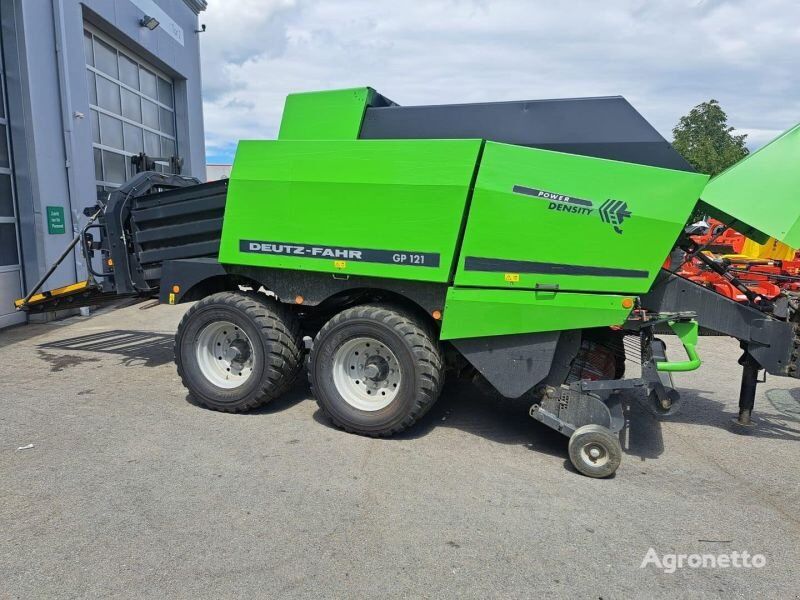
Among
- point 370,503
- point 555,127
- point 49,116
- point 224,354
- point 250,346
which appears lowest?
point 370,503

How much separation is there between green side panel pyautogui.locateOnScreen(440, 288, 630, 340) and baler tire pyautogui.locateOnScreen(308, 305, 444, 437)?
0.80 ft

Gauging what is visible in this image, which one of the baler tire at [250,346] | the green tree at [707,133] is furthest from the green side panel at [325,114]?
the green tree at [707,133]

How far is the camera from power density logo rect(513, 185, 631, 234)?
3.95 m

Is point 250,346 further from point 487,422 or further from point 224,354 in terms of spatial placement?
point 487,422

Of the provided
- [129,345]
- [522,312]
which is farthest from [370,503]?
[129,345]

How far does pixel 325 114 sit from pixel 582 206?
90.9 inches

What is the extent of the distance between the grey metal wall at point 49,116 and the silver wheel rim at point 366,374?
6.98 metres

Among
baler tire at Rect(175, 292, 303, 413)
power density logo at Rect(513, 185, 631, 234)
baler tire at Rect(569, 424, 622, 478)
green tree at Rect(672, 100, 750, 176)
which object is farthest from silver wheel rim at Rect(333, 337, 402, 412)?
green tree at Rect(672, 100, 750, 176)

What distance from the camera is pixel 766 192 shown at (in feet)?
13.4

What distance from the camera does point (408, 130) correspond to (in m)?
4.72

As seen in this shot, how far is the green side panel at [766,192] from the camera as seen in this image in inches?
157

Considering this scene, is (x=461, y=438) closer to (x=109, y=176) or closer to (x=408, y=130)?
(x=408, y=130)
